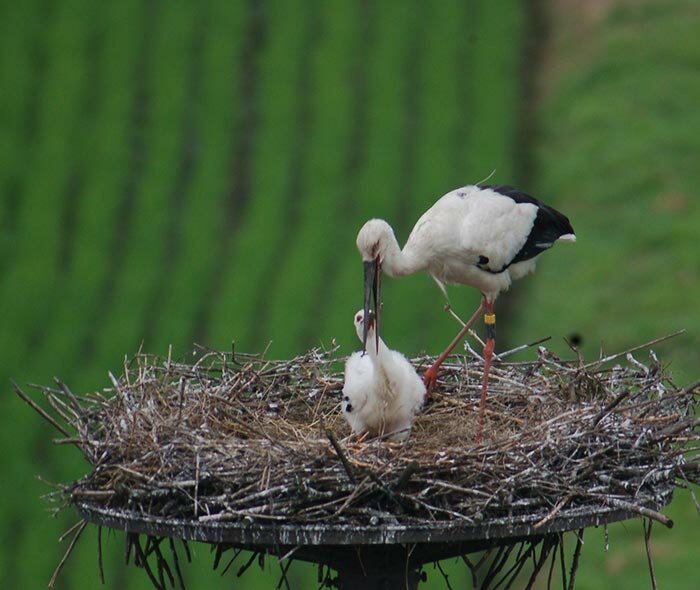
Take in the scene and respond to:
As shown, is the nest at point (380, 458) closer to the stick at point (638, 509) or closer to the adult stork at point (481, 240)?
the stick at point (638, 509)

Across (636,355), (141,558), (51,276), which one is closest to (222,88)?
(51,276)

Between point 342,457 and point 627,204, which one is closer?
point 342,457

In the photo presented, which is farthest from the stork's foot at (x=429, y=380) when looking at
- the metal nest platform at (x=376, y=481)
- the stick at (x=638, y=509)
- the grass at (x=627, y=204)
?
the grass at (x=627, y=204)

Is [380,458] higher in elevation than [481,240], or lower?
lower

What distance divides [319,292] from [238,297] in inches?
41.0

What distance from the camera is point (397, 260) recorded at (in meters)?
7.54

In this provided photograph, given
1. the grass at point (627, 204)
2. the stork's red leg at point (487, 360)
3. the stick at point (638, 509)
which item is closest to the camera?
the stick at point (638, 509)

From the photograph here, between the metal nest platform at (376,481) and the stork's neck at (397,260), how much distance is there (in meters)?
1.00

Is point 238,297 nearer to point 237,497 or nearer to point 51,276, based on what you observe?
point 51,276

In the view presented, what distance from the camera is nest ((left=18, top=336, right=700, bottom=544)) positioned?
6.02 metres

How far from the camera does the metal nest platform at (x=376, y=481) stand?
5.93 meters

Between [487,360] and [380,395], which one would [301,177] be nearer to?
[487,360]

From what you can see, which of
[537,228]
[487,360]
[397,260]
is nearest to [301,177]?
[537,228]

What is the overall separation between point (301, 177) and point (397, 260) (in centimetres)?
1261
